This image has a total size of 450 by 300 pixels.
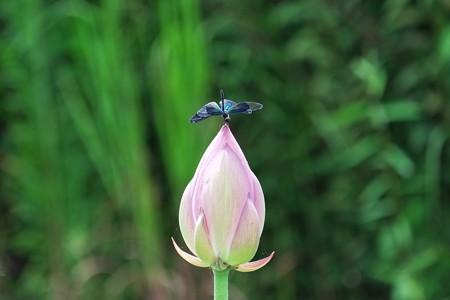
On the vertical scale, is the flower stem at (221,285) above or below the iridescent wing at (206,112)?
below

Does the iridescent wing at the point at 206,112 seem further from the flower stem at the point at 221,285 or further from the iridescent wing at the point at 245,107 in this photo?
the flower stem at the point at 221,285

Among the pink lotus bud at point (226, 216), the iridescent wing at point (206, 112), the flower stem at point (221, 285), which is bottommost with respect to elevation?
the flower stem at point (221, 285)

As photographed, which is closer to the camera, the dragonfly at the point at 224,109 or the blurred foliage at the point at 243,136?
the dragonfly at the point at 224,109

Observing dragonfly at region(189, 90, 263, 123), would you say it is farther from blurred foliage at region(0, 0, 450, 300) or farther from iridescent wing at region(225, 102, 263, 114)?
blurred foliage at region(0, 0, 450, 300)

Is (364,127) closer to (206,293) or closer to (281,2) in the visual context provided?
(281,2)

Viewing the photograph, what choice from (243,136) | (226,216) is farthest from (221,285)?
(243,136)

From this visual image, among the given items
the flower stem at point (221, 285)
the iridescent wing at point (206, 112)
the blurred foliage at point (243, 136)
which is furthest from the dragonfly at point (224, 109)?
the blurred foliage at point (243, 136)

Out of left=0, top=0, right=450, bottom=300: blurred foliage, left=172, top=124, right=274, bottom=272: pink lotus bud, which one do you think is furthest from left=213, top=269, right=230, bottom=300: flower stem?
left=0, top=0, right=450, bottom=300: blurred foliage

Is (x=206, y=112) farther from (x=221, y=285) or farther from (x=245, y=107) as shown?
(x=221, y=285)
